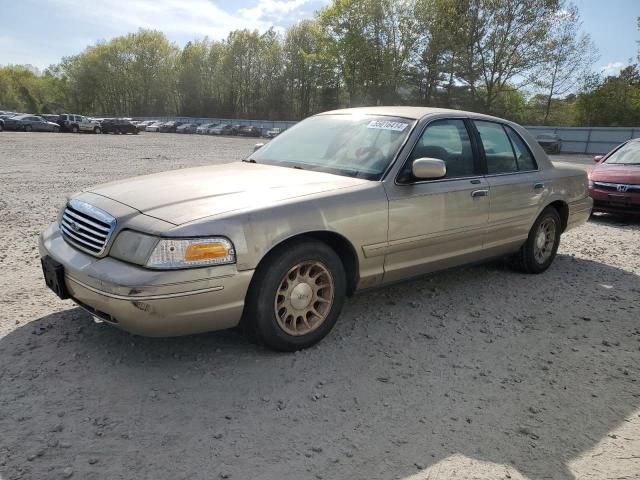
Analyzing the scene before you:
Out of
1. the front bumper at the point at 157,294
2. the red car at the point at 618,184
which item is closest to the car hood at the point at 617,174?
the red car at the point at 618,184

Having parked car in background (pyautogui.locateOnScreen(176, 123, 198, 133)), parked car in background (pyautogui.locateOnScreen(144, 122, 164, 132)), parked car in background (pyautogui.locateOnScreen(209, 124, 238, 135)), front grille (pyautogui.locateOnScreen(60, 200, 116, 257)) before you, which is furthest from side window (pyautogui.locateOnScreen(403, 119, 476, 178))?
parked car in background (pyautogui.locateOnScreen(144, 122, 164, 132))

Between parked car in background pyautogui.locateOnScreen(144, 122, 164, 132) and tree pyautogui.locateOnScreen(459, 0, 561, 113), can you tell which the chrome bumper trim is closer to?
tree pyautogui.locateOnScreen(459, 0, 561, 113)

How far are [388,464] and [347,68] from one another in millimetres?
55359

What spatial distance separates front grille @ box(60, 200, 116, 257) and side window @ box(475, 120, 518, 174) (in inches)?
127

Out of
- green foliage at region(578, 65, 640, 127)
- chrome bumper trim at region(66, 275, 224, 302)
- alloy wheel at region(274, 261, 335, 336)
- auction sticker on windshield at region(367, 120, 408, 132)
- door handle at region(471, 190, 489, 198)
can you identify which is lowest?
alloy wheel at region(274, 261, 335, 336)

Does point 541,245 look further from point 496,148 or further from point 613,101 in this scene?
point 613,101

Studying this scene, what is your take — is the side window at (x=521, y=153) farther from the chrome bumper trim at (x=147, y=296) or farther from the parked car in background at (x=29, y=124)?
the parked car in background at (x=29, y=124)

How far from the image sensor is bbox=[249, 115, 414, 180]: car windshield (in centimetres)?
375

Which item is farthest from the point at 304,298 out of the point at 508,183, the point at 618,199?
the point at 618,199

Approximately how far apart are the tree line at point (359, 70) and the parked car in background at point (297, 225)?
39.0 m

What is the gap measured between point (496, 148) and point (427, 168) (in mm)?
A: 1462

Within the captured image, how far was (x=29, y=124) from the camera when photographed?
129 ft

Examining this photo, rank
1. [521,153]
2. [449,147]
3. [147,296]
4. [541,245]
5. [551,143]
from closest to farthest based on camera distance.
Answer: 1. [147,296]
2. [449,147]
3. [521,153]
4. [541,245]
5. [551,143]

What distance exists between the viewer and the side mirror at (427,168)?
3.57m
